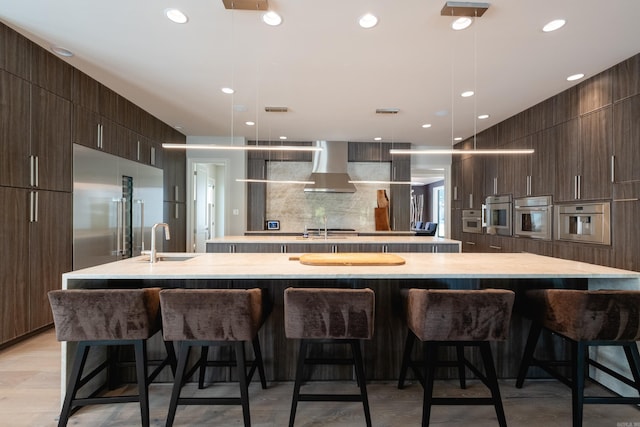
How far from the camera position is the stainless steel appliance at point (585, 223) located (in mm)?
3145

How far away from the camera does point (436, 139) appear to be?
6.35 m

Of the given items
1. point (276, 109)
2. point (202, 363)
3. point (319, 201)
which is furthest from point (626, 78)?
point (319, 201)

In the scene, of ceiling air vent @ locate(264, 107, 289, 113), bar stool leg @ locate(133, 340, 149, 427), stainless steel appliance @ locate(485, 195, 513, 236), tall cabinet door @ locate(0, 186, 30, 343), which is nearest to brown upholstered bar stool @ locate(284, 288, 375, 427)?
bar stool leg @ locate(133, 340, 149, 427)

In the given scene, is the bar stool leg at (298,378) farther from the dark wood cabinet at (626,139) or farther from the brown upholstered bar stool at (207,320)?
the dark wood cabinet at (626,139)

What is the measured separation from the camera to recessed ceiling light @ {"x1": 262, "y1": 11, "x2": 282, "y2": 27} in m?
2.31

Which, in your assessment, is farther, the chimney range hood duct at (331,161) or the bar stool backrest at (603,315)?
the chimney range hood duct at (331,161)

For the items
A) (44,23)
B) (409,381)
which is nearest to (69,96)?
(44,23)

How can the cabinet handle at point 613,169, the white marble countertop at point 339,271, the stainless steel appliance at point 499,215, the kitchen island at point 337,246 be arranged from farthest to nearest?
the stainless steel appliance at point 499,215, the kitchen island at point 337,246, the cabinet handle at point 613,169, the white marble countertop at point 339,271

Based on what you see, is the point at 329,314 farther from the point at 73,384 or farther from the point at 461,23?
the point at 461,23

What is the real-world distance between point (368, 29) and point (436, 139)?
171 inches

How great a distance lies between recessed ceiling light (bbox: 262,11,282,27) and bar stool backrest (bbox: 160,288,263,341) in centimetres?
200

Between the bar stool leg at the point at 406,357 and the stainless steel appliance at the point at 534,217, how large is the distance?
9.99 ft

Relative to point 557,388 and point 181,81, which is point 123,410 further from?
point 181,81

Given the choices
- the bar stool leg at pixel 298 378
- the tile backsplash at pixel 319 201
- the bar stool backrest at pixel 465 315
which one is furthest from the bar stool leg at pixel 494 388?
the tile backsplash at pixel 319 201
